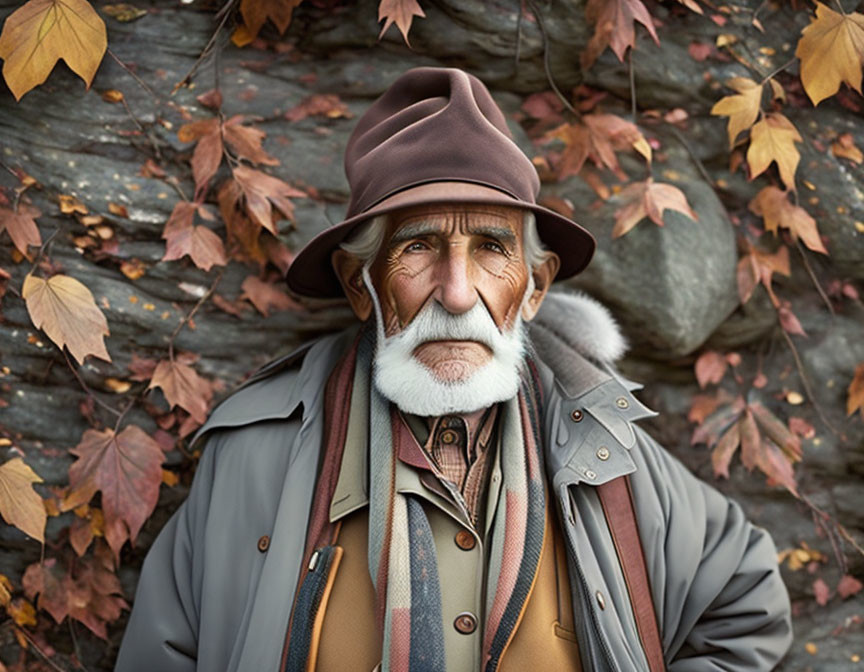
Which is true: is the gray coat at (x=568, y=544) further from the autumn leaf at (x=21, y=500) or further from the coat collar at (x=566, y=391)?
the autumn leaf at (x=21, y=500)

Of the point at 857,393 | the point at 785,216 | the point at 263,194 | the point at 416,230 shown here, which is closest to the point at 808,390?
the point at 857,393

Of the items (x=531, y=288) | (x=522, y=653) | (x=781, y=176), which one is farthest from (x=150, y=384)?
(x=781, y=176)

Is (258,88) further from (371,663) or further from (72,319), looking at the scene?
(371,663)

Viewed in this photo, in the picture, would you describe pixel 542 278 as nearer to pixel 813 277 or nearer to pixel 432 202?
pixel 432 202

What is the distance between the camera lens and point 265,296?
3.02 metres

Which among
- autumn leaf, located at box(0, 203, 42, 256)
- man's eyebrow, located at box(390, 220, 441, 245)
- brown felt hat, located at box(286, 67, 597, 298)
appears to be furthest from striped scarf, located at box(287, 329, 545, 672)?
autumn leaf, located at box(0, 203, 42, 256)

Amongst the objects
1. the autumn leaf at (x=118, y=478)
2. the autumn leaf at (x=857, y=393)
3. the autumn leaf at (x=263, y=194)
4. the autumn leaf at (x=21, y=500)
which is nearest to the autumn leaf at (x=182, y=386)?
the autumn leaf at (x=118, y=478)

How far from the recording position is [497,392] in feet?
7.86

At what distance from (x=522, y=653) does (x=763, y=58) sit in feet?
7.73

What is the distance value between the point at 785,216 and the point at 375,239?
5.47ft

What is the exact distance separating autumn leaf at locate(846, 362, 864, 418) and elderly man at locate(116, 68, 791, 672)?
0.93 meters

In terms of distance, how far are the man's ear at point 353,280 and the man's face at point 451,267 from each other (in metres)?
0.15

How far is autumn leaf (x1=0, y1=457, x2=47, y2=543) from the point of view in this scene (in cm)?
261

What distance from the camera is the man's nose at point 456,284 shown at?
7.58ft
